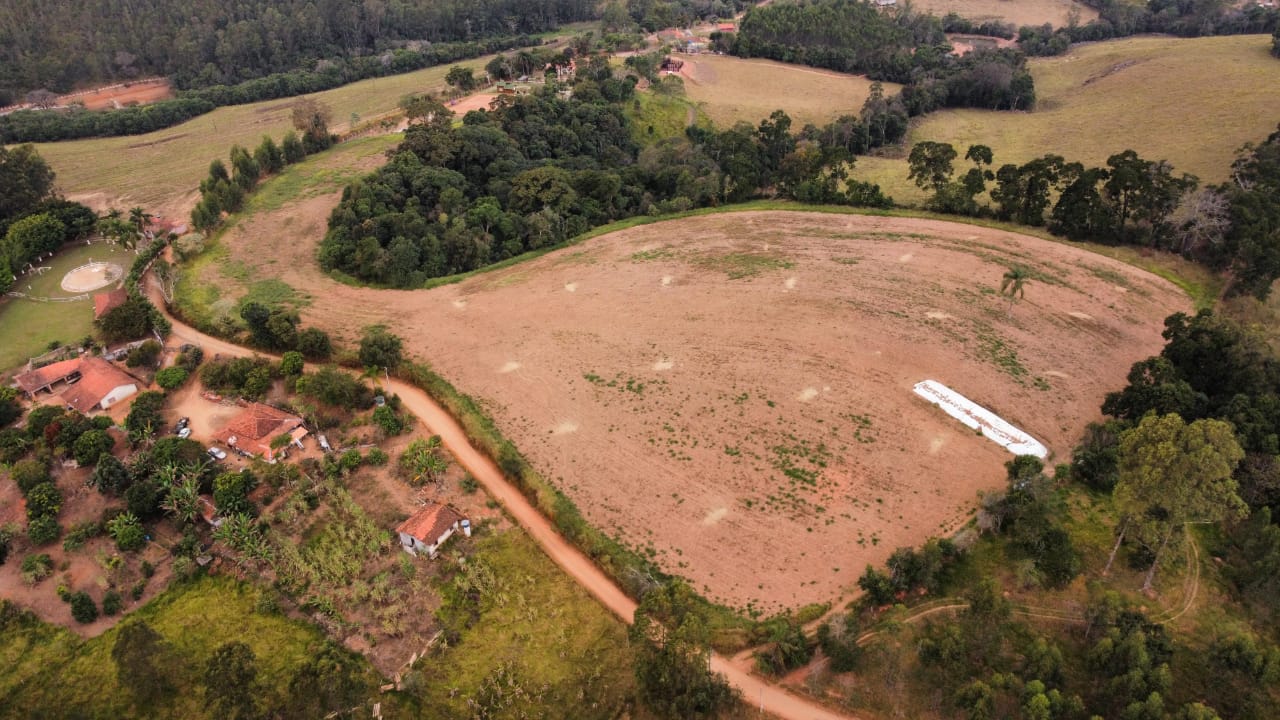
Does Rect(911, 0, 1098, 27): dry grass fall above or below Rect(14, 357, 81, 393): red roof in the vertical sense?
above

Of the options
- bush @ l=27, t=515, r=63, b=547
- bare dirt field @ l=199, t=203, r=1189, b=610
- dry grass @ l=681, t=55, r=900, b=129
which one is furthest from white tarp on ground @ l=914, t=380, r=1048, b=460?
dry grass @ l=681, t=55, r=900, b=129

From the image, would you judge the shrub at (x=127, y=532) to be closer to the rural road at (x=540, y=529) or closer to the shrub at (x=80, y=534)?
the shrub at (x=80, y=534)

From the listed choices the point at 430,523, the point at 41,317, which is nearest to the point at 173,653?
the point at 430,523

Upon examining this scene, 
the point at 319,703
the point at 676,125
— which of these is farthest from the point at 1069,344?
the point at 676,125

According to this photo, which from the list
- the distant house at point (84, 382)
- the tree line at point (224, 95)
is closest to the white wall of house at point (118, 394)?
the distant house at point (84, 382)

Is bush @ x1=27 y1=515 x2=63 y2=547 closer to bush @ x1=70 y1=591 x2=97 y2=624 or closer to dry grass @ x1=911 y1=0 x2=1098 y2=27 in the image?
bush @ x1=70 y1=591 x2=97 y2=624
